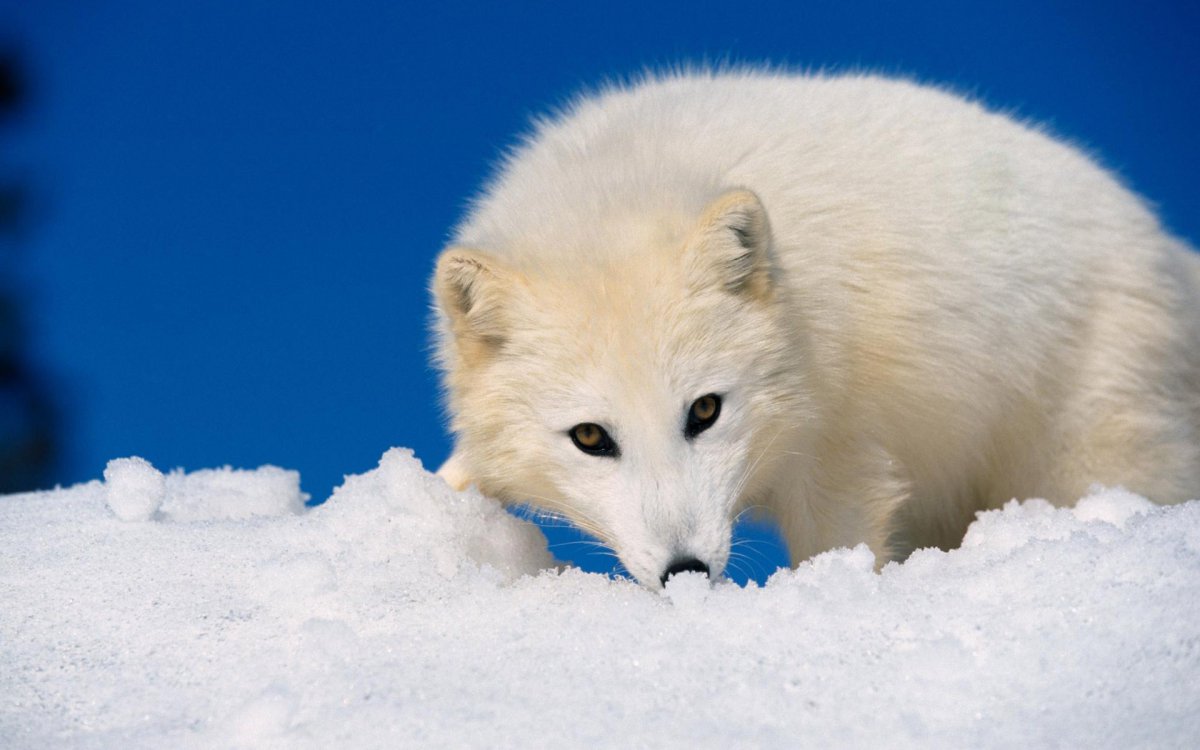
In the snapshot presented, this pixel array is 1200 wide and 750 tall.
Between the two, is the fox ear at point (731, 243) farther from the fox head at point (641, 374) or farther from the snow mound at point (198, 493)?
the snow mound at point (198, 493)

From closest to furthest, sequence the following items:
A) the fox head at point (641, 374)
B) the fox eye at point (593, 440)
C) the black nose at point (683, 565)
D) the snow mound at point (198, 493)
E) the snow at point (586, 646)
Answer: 1. the snow at point (586, 646)
2. the black nose at point (683, 565)
3. the fox head at point (641, 374)
4. the fox eye at point (593, 440)
5. the snow mound at point (198, 493)

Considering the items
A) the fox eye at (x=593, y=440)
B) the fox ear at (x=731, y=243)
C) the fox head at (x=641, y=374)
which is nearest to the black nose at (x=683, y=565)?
the fox head at (x=641, y=374)

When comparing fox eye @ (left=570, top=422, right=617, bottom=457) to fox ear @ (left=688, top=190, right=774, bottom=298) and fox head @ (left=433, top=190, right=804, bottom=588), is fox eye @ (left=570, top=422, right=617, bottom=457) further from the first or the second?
fox ear @ (left=688, top=190, right=774, bottom=298)

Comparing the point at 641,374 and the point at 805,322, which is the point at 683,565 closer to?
the point at 641,374

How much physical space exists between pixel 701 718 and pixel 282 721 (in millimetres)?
896

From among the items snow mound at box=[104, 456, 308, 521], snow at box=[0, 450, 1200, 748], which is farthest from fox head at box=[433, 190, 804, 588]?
snow mound at box=[104, 456, 308, 521]

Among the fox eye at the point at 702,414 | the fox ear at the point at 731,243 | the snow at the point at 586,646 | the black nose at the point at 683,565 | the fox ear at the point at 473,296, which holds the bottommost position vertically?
the snow at the point at 586,646

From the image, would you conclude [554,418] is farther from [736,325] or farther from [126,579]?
[126,579]

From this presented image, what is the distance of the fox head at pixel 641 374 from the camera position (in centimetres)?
335

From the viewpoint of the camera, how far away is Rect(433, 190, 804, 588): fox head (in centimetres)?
335

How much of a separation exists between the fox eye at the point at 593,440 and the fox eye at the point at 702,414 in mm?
226

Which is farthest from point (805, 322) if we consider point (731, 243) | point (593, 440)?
point (593, 440)

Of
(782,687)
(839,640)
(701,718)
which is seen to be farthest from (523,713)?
(839,640)

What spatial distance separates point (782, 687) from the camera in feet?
8.52
